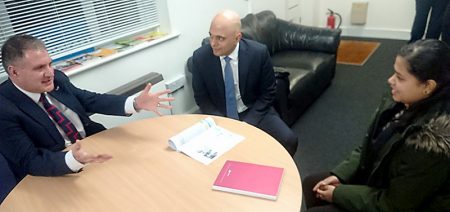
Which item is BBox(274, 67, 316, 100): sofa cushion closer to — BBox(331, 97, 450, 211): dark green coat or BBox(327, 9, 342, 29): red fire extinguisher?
BBox(331, 97, 450, 211): dark green coat

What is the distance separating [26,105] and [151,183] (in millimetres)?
688

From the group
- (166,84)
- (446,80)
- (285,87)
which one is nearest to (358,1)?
(285,87)

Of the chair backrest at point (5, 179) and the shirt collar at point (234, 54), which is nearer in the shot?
the chair backrest at point (5, 179)

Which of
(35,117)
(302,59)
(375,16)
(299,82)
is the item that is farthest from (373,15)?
(35,117)

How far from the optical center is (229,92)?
2105 millimetres

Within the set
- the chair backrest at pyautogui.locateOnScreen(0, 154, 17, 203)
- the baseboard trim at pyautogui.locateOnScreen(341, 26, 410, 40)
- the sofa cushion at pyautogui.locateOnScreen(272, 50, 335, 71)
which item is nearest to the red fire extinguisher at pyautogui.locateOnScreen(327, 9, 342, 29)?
the baseboard trim at pyautogui.locateOnScreen(341, 26, 410, 40)

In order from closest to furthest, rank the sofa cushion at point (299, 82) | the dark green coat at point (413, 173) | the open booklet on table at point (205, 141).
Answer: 1. the dark green coat at point (413, 173)
2. the open booklet on table at point (205, 141)
3. the sofa cushion at point (299, 82)

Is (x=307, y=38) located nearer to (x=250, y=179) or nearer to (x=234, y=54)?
(x=234, y=54)

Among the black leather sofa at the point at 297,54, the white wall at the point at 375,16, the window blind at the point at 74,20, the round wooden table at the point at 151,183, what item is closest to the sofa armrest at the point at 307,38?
the black leather sofa at the point at 297,54

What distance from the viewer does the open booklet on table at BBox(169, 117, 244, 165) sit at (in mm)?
1367

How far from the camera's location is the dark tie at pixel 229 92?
206 centimetres

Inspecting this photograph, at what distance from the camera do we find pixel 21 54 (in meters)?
1.35

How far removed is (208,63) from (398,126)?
4.00ft

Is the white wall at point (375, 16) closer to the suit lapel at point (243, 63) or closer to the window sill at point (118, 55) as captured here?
the window sill at point (118, 55)
